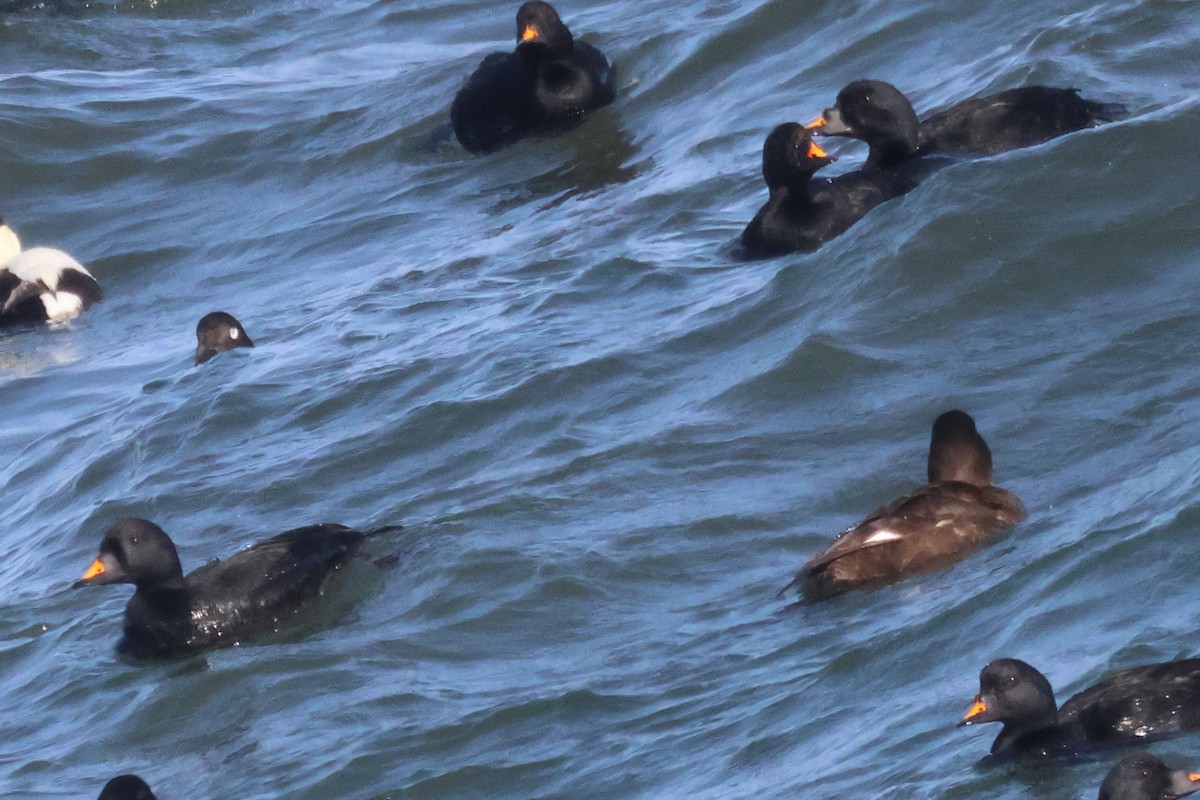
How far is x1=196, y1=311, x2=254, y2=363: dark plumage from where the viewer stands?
1280cm

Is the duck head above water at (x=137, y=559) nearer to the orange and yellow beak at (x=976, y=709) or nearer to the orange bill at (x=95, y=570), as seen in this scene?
the orange bill at (x=95, y=570)

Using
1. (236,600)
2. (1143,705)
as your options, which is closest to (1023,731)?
(1143,705)

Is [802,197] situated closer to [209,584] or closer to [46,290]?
[209,584]

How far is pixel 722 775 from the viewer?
22.4ft

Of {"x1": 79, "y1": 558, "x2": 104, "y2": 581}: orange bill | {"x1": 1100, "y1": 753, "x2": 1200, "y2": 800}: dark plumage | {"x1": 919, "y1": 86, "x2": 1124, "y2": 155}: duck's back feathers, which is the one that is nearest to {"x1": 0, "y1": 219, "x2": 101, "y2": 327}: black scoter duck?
{"x1": 79, "y1": 558, "x2": 104, "y2": 581}: orange bill

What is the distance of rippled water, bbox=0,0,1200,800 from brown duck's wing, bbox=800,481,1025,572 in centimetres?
13

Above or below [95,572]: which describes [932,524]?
below

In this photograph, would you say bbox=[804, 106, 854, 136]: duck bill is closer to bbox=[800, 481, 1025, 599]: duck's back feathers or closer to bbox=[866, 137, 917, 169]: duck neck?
bbox=[866, 137, 917, 169]: duck neck

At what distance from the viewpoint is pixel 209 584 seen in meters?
9.47

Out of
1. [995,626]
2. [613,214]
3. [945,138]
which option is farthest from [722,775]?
[613,214]

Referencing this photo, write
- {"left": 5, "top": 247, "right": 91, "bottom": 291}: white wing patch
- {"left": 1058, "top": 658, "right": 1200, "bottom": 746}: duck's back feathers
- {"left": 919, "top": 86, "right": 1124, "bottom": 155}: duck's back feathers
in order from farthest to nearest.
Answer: {"left": 5, "top": 247, "right": 91, "bottom": 291}: white wing patch → {"left": 919, "top": 86, "right": 1124, "bottom": 155}: duck's back feathers → {"left": 1058, "top": 658, "right": 1200, "bottom": 746}: duck's back feathers

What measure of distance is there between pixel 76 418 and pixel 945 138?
512 centimetres

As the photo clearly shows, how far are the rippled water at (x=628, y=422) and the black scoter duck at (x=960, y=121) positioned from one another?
309mm

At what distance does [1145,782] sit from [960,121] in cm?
684
